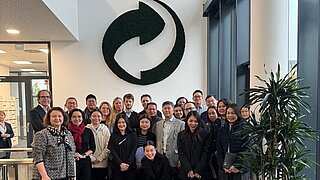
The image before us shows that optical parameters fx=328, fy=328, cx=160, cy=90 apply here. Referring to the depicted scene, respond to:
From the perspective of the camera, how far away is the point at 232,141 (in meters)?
3.68

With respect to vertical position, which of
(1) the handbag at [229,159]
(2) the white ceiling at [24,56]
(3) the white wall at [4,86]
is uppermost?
(2) the white ceiling at [24,56]

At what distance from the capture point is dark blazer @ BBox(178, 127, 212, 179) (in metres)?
4.12

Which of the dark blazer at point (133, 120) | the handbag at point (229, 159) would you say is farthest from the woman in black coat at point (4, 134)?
→ the handbag at point (229, 159)

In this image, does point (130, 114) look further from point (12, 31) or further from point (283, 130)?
point (12, 31)

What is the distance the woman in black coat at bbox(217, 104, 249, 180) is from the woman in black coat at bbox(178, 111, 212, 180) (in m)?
0.31

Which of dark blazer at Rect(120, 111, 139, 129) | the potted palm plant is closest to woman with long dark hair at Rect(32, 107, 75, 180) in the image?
dark blazer at Rect(120, 111, 139, 129)

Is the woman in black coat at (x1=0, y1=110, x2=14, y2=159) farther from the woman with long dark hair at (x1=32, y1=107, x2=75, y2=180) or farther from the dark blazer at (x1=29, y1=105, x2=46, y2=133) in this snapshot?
the woman with long dark hair at (x1=32, y1=107, x2=75, y2=180)

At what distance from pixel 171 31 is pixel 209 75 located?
140cm

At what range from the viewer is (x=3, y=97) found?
8078mm

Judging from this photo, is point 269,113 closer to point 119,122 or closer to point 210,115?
point 210,115

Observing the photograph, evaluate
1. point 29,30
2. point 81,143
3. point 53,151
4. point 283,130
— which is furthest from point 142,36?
point 283,130

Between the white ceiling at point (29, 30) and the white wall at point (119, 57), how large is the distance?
17.5 inches

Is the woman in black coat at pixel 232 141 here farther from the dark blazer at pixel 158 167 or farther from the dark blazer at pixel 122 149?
the dark blazer at pixel 122 149

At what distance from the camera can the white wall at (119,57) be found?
7762 mm
